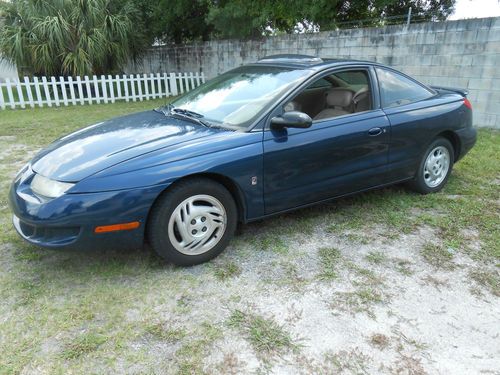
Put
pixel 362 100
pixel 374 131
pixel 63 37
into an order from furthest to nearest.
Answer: pixel 63 37 < pixel 362 100 < pixel 374 131

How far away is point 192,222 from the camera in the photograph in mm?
2799

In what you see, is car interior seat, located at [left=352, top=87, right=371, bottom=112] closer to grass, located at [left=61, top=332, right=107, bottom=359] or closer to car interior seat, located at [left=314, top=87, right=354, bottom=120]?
car interior seat, located at [left=314, top=87, right=354, bottom=120]

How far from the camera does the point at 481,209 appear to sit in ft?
12.8

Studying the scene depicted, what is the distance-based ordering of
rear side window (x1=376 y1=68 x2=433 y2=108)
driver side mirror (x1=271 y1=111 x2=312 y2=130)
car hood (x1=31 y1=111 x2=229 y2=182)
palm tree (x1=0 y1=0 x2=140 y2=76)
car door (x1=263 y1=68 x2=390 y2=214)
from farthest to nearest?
palm tree (x1=0 y1=0 x2=140 y2=76), rear side window (x1=376 y1=68 x2=433 y2=108), car door (x1=263 y1=68 x2=390 y2=214), driver side mirror (x1=271 y1=111 x2=312 y2=130), car hood (x1=31 y1=111 x2=229 y2=182)

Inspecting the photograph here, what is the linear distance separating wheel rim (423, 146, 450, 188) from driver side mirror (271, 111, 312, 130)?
5.95ft

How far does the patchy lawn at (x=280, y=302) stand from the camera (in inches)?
82.2

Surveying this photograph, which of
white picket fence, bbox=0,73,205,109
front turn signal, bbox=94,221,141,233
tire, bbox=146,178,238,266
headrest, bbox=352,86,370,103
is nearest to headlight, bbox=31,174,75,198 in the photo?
front turn signal, bbox=94,221,141,233

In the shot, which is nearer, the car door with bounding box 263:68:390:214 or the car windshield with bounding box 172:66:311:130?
the car door with bounding box 263:68:390:214

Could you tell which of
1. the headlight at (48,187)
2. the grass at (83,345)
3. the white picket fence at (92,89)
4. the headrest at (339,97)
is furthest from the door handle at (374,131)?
the white picket fence at (92,89)

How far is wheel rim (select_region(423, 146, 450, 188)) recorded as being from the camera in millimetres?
4139

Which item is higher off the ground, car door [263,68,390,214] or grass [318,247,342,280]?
car door [263,68,390,214]

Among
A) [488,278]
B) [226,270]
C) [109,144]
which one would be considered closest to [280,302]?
[226,270]

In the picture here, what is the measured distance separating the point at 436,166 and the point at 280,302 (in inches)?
103

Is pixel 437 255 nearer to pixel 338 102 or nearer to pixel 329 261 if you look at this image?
pixel 329 261
